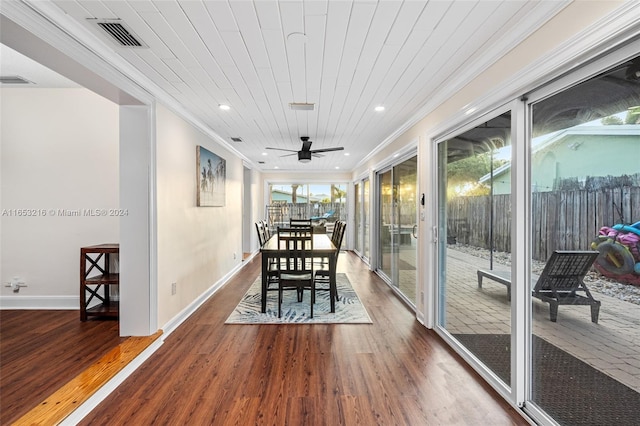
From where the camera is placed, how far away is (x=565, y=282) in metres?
1.68

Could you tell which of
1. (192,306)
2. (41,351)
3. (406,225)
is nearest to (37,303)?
(41,351)

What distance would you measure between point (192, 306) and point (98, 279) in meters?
1.05

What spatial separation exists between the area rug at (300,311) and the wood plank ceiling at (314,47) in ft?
7.93

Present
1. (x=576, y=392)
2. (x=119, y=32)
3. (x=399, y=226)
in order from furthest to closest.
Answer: (x=399, y=226) → (x=119, y=32) → (x=576, y=392)

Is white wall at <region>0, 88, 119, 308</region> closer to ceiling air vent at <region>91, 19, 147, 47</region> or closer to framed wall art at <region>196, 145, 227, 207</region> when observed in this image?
framed wall art at <region>196, 145, 227, 207</region>

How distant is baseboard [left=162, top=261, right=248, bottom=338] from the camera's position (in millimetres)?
3161

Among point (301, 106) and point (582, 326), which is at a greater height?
point (301, 106)

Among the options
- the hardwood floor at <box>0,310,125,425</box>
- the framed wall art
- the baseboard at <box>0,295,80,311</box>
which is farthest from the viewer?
the framed wall art

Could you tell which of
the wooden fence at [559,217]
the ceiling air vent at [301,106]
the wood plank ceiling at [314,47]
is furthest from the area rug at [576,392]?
the ceiling air vent at [301,106]

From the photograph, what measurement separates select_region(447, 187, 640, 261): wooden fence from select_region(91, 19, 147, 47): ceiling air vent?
9.00ft

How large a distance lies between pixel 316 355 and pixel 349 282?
8.68 ft

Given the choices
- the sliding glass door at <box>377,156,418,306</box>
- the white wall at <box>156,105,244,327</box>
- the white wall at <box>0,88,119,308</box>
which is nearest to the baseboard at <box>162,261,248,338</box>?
the white wall at <box>156,105,244,327</box>

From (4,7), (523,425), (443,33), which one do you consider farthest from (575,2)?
(4,7)

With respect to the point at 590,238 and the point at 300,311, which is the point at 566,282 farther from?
the point at 300,311
